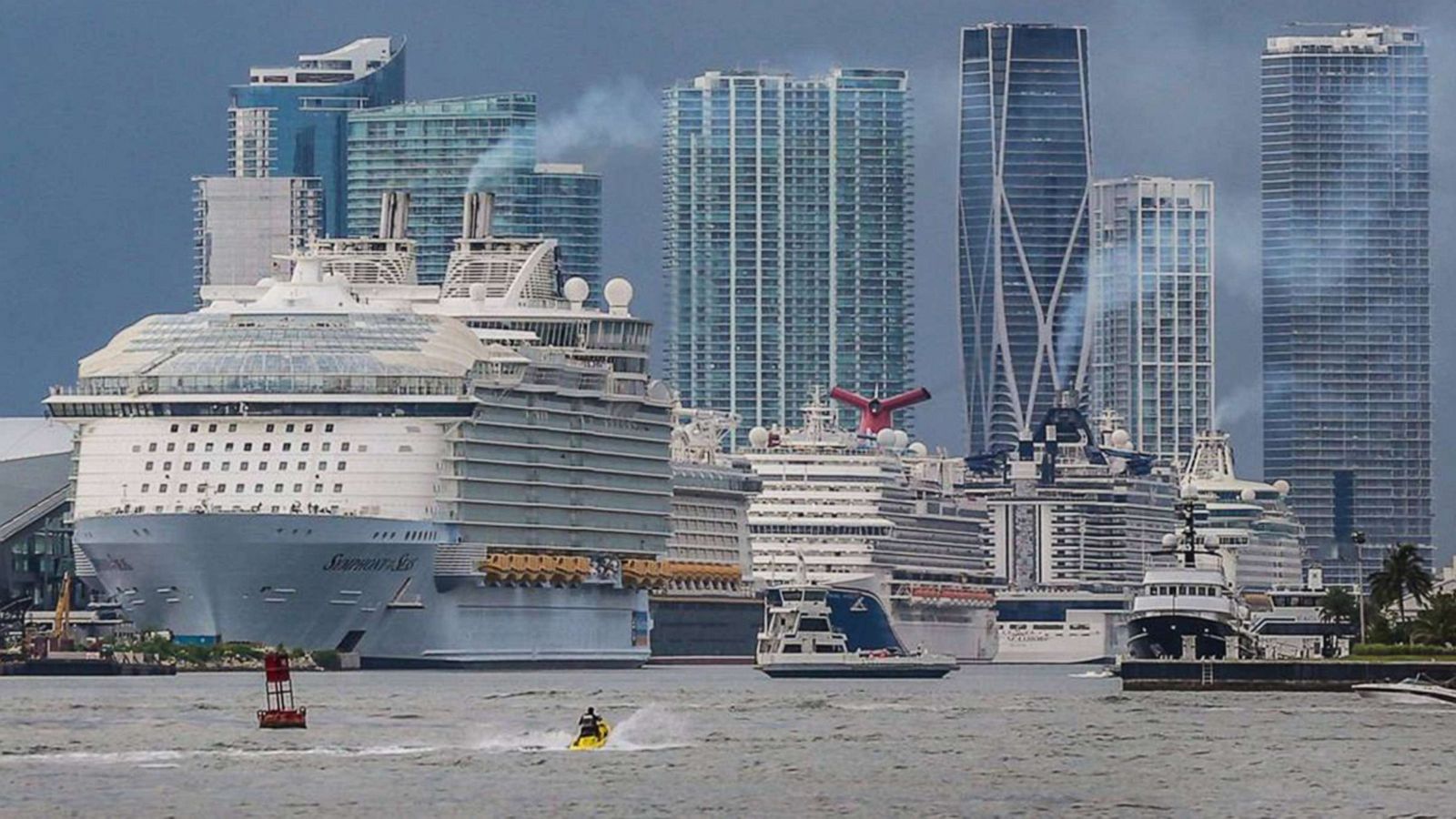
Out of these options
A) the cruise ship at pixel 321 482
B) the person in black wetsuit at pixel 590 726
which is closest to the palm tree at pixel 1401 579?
the cruise ship at pixel 321 482

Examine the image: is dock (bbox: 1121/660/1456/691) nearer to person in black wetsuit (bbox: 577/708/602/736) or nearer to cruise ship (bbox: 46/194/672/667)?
person in black wetsuit (bbox: 577/708/602/736)

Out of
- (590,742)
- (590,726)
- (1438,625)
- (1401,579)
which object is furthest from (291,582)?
(590,742)

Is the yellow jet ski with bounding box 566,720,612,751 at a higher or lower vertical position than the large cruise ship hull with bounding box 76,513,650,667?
lower

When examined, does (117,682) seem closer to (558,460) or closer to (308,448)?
(308,448)

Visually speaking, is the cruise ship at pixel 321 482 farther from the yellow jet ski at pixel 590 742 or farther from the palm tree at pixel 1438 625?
the yellow jet ski at pixel 590 742

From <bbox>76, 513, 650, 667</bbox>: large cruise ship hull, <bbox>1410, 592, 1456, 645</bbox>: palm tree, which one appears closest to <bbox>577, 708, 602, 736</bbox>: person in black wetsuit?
<bbox>1410, 592, 1456, 645</bbox>: palm tree

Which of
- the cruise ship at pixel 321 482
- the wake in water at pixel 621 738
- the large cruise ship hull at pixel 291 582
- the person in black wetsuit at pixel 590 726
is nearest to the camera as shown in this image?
the person in black wetsuit at pixel 590 726

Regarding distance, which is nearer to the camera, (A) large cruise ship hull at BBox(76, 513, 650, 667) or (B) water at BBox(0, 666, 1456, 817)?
(B) water at BBox(0, 666, 1456, 817)
